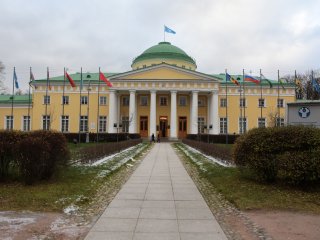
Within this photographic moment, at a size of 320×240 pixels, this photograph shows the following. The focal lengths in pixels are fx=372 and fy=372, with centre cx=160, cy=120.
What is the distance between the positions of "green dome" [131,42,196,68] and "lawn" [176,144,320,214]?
191ft

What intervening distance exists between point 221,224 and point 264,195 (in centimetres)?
295

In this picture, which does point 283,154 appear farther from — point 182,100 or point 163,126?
point 182,100

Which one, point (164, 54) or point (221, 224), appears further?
point (164, 54)

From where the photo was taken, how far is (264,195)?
9.97 metres

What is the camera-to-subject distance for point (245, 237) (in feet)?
21.6

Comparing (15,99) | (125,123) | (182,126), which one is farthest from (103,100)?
(15,99)

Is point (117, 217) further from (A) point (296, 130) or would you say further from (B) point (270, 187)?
(A) point (296, 130)

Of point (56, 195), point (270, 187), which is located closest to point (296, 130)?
point (270, 187)

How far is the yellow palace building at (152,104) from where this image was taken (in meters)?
61.2

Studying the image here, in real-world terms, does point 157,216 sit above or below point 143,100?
below

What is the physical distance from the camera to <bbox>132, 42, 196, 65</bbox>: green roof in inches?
2746

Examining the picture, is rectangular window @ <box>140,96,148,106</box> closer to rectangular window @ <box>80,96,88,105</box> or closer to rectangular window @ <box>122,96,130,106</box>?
rectangular window @ <box>122,96,130,106</box>

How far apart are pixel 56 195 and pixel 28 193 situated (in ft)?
2.60

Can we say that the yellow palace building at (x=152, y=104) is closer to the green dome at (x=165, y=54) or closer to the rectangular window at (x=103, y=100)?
the rectangular window at (x=103, y=100)
